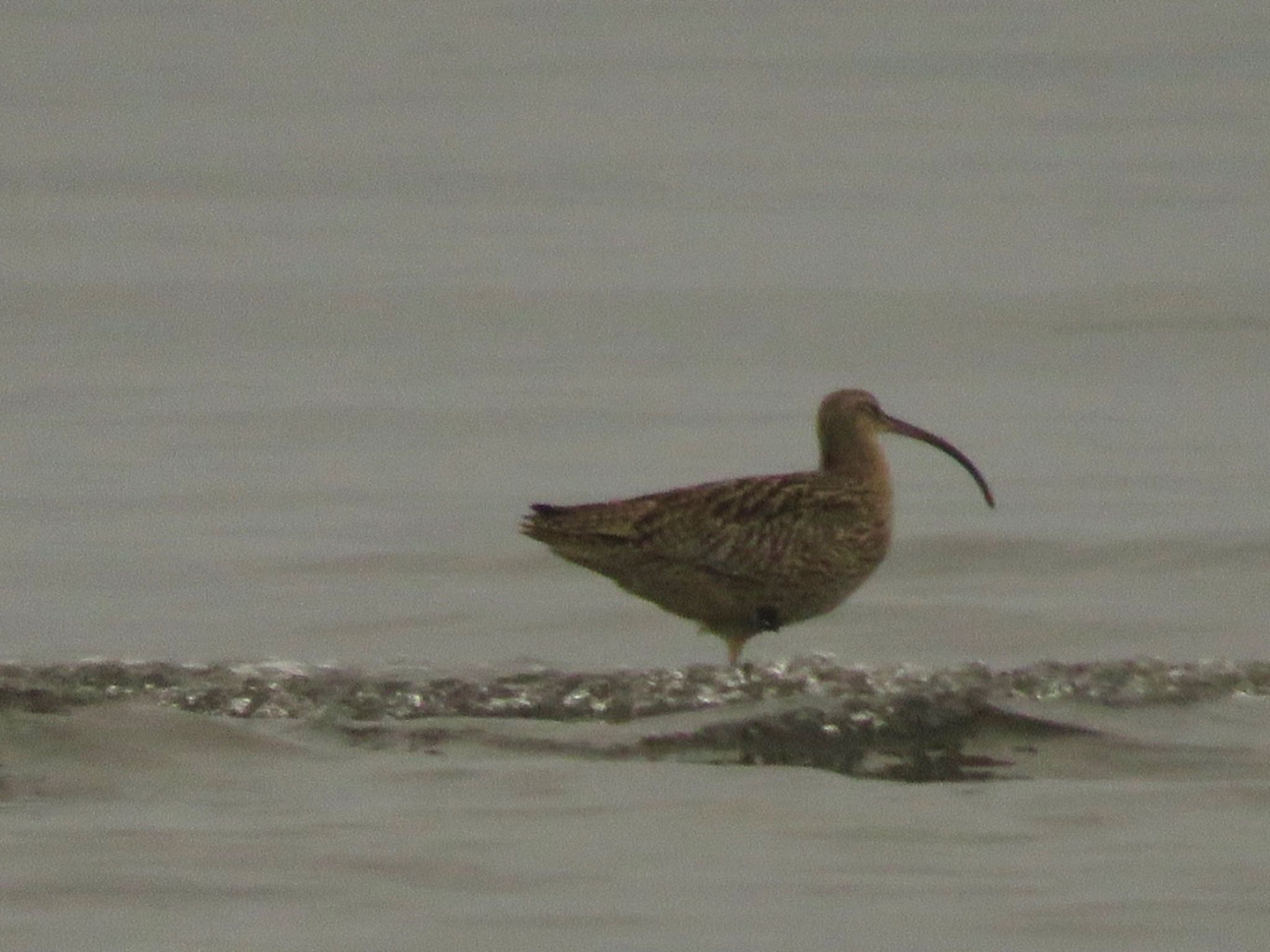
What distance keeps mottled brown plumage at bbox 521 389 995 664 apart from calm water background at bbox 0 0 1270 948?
199 centimetres

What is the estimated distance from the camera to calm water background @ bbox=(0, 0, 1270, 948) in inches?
659

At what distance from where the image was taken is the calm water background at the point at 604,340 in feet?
55.0

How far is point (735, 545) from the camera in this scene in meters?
12.5

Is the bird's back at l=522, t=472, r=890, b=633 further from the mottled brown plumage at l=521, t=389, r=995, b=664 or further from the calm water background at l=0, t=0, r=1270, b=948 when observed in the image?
the calm water background at l=0, t=0, r=1270, b=948

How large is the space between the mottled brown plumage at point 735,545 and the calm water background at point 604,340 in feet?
6.53

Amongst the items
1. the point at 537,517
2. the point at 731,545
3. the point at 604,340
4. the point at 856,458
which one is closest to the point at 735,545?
the point at 731,545

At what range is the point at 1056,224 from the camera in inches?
1577

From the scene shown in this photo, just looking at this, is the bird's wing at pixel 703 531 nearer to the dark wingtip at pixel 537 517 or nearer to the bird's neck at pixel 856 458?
the dark wingtip at pixel 537 517

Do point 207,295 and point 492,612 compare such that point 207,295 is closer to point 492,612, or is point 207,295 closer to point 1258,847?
point 492,612

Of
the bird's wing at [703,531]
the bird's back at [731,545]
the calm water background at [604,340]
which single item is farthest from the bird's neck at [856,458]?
the calm water background at [604,340]

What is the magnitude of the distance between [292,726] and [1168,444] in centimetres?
1176

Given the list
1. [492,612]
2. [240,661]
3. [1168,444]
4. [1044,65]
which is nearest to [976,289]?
[1168,444]

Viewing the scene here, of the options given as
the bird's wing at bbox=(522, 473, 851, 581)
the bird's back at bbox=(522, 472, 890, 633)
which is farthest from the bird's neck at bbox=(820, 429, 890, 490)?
the bird's wing at bbox=(522, 473, 851, 581)

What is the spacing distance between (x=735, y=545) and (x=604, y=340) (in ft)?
55.8
